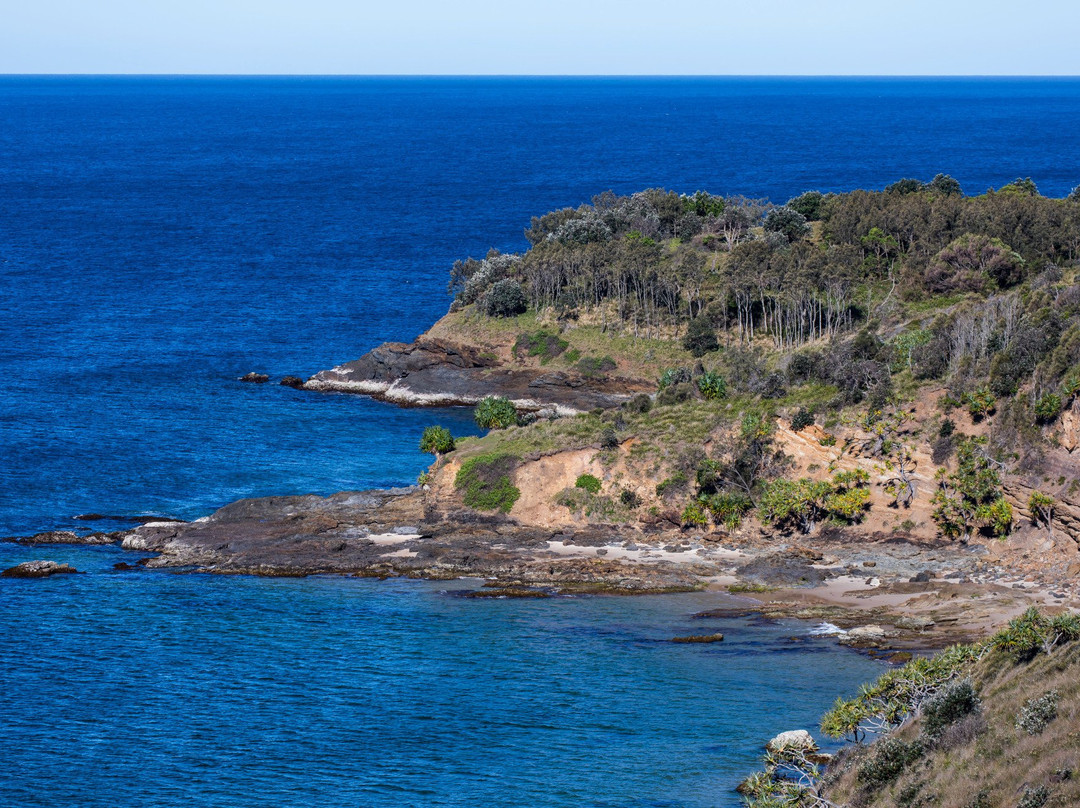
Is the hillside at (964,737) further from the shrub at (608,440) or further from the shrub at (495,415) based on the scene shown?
the shrub at (495,415)

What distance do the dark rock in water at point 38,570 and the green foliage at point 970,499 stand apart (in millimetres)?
42462

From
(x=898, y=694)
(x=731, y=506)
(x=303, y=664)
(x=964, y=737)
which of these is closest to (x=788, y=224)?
(x=731, y=506)

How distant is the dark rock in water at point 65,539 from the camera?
→ 6688 centimetres

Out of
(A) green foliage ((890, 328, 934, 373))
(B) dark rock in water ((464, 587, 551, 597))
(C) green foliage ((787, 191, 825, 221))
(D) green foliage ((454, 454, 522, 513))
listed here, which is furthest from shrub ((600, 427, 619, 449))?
(C) green foliage ((787, 191, 825, 221))

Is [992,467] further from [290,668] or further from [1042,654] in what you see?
[290,668]

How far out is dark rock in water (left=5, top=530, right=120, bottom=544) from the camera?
6688 cm

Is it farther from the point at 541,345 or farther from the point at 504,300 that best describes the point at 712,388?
the point at 504,300

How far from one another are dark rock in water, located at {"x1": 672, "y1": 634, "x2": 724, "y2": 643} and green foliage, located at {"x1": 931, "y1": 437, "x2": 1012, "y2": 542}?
14.3 meters

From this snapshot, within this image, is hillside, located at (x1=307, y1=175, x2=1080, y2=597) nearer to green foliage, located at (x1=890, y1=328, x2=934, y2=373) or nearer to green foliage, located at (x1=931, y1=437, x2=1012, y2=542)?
green foliage, located at (x1=931, y1=437, x2=1012, y2=542)

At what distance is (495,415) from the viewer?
260 ft

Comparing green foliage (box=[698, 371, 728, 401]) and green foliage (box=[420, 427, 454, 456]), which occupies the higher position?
green foliage (box=[698, 371, 728, 401])

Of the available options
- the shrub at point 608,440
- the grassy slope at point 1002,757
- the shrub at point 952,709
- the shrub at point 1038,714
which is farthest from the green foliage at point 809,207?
the shrub at point 1038,714

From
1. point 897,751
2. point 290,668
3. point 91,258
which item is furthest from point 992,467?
point 91,258

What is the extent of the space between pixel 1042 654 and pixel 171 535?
149 ft
